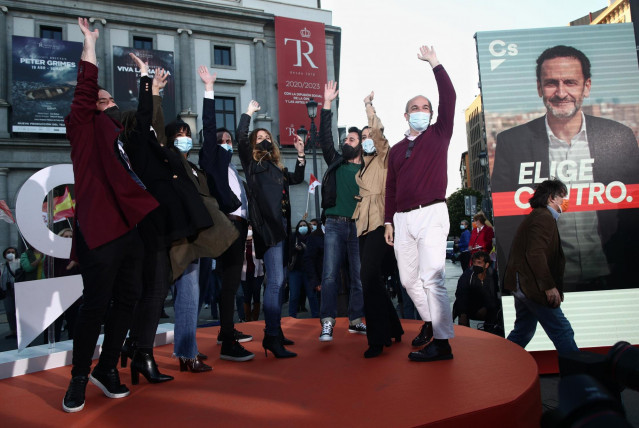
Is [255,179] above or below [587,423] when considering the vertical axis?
above

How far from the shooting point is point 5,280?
1009 centimetres

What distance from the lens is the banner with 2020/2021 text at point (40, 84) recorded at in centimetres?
2244

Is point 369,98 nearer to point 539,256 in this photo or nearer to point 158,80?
point 158,80

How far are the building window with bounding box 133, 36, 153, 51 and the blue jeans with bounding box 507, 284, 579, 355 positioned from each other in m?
26.7

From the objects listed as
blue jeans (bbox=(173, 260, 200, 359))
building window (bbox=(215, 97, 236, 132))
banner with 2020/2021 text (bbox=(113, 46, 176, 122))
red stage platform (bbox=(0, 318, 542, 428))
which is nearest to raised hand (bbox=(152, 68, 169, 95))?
blue jeans (bbox=(173, 260, 200, 359))

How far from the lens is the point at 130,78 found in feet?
81.0

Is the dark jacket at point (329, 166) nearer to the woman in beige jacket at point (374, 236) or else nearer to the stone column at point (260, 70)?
the woman in beige jacket at point (374, 236)

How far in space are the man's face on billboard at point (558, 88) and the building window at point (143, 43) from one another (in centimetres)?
2588

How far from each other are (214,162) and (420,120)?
1.58 meters

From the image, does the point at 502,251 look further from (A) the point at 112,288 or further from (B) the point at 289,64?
(B) the point at 289,64

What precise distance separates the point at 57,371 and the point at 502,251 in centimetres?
390

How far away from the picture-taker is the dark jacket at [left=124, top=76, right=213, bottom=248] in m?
3.15

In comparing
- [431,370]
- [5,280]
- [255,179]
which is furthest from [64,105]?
[431,370]

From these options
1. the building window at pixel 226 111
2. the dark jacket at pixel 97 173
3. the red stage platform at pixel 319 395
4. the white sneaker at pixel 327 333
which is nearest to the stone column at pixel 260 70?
the building window at pixel 226 111
